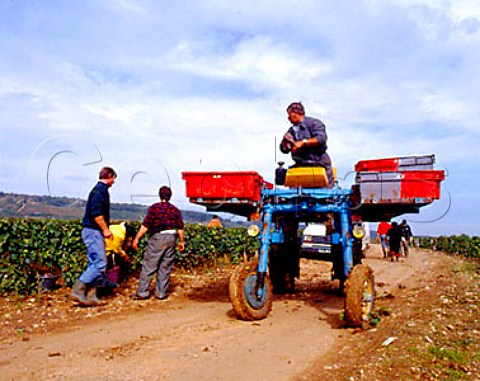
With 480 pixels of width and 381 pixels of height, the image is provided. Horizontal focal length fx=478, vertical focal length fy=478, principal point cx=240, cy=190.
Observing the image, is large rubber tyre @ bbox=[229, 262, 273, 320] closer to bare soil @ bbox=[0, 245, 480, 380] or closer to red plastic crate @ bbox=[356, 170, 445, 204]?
bare soil @ bbox=[0, 245, 480, 380]

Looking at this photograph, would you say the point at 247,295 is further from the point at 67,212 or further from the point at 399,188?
the point at 67,212

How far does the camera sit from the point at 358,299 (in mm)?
5828

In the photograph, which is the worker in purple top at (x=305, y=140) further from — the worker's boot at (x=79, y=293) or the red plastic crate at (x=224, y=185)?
the worker's boot at (x=79, y=293)

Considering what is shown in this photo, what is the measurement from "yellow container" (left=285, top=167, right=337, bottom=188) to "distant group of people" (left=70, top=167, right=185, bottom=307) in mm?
2601

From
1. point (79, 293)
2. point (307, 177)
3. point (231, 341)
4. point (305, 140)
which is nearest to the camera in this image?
point (231, 341)

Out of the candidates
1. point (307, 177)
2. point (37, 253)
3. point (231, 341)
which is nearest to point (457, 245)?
point (307, 177)

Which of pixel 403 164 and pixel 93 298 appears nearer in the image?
pixel 403 164

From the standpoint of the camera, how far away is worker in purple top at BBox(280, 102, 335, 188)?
7082 millimetres

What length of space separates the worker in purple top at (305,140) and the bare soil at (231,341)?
7.52 feet

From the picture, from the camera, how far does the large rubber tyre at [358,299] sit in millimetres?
5840

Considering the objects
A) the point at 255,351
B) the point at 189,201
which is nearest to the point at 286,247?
the point at 189,201

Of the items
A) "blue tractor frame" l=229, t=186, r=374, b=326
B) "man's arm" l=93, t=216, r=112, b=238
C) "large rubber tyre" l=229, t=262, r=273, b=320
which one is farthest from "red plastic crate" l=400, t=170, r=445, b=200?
"man's arm" l=93, t=216, r=112, b=238

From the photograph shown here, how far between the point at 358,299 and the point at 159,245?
389 cm

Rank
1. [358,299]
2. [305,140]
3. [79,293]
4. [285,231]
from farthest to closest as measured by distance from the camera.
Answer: [285,231] → [79,293] → [305,140] → [358,299]
